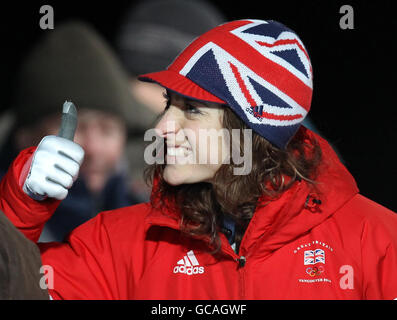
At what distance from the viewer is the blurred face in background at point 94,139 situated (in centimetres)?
352

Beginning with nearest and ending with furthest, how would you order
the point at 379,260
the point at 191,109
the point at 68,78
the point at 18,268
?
the point at 18,268 < the point at 379,260 < the point at 191,109 < the point at 68,78

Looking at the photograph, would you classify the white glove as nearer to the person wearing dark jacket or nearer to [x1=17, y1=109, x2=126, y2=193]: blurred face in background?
the person wearing dark jacket

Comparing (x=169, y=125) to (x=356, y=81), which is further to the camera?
(x=356, y=81)

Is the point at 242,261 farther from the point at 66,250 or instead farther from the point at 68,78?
the point at 68,78

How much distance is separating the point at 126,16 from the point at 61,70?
2.26ft

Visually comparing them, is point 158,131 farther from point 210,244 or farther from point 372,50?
point 372,50

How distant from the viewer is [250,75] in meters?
1.81

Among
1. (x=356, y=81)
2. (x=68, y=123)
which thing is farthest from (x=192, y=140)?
(x=356, y=81)

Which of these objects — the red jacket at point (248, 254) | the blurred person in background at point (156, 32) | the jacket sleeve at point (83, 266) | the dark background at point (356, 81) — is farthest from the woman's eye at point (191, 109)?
the blurred person in background at point (156, 32)

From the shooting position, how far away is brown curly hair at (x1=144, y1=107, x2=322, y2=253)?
188cm

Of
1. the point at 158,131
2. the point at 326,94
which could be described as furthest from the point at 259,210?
the point at 326,94

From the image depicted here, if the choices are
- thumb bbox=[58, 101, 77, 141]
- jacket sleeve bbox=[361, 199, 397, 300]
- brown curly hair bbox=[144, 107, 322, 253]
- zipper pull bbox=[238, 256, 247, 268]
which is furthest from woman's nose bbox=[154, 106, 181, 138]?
jacket sleeve bbox=[361, 199, 397, 300]

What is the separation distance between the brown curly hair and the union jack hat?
0.17 feet

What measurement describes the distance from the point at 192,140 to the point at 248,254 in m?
0.32
